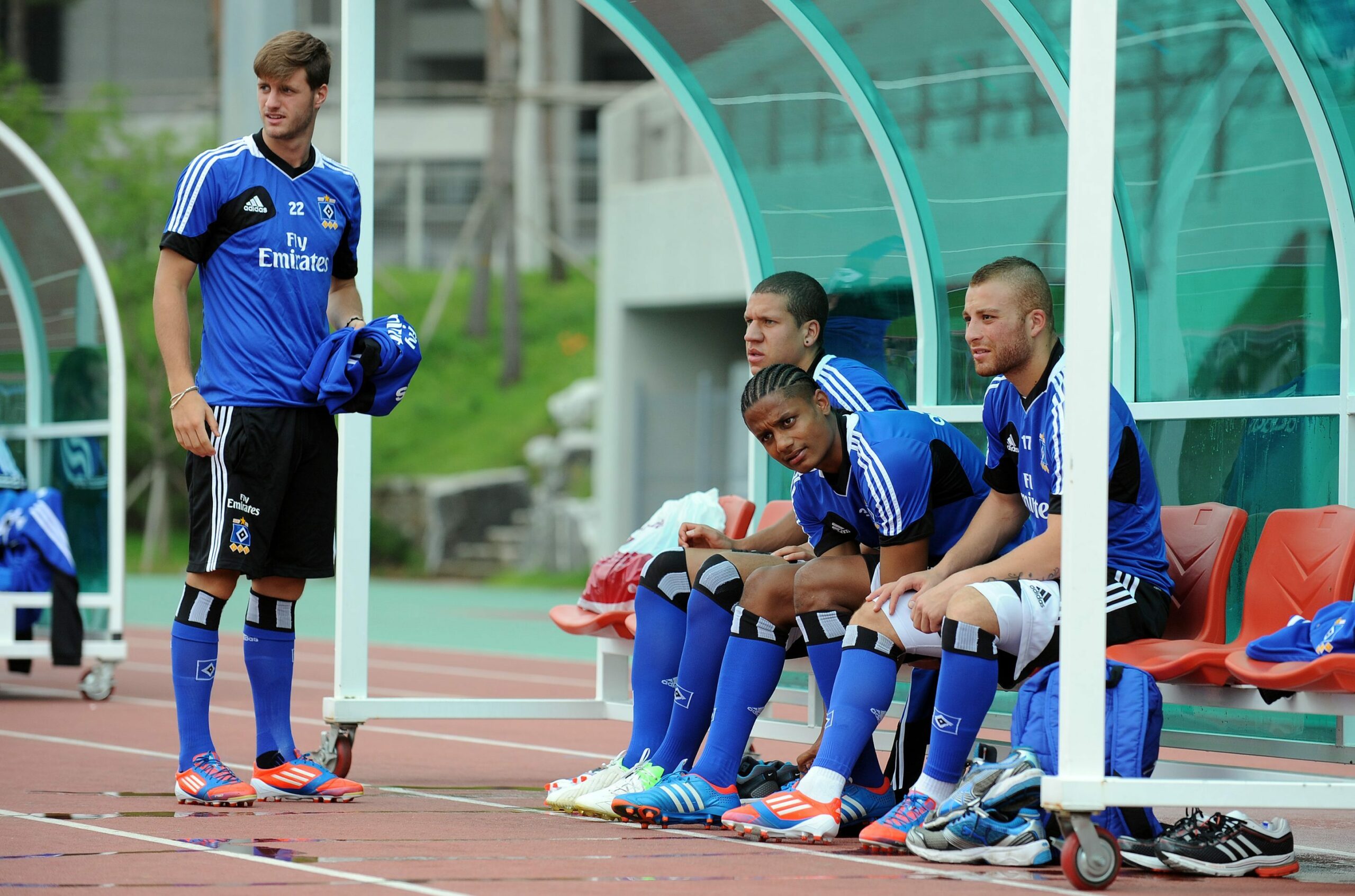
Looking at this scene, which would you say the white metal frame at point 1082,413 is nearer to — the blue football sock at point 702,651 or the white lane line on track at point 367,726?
the blue football sock at point 702,651

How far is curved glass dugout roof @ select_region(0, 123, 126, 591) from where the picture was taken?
33.1 feet

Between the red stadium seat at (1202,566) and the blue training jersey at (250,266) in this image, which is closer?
the red stadium seat at (1202,566)

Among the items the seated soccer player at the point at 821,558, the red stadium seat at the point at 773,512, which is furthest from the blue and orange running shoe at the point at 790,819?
the red stadium seat at the point at 773,512

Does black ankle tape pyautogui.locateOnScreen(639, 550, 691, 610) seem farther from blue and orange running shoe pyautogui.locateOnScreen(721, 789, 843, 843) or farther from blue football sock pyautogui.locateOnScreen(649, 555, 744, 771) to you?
blue and orange running shoe pyautogui.locateOnScreen(721, 789, 843, 843)

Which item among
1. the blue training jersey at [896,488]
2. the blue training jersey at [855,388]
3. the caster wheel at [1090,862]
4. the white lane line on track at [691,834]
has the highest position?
the blue training jersey at [855,388]

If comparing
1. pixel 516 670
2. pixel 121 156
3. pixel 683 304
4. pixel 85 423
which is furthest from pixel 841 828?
pixel 121 156

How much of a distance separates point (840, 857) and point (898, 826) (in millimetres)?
187

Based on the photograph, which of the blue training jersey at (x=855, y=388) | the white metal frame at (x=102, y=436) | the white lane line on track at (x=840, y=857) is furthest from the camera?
the white metal frame at (x=102, y=436)

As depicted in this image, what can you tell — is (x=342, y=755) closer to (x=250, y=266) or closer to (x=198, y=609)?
(x=198, y=609)

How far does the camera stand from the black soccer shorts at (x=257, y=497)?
5531mm

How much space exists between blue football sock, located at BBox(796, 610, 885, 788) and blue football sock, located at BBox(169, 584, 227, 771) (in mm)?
1841

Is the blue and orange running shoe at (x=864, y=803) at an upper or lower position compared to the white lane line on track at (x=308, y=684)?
upper

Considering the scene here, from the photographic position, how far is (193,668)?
562 centimetres

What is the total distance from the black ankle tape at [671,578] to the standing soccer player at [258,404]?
39.7 inches
